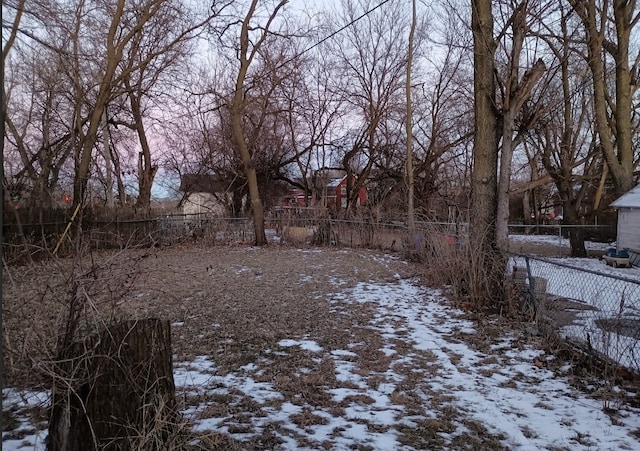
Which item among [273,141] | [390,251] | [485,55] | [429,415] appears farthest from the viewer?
[273,141]

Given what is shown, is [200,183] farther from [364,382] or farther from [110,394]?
[110,394]

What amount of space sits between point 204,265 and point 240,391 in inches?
330

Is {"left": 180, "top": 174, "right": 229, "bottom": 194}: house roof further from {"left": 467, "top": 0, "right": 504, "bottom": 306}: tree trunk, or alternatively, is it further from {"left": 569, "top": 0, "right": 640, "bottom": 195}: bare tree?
{"left": 467, "top": 0, "right": 504, "bottom": 306}: tree trunk

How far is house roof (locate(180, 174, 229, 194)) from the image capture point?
29.3 meters

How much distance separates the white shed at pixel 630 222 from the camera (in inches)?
617

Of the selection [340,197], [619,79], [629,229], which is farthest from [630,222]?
[340,197]

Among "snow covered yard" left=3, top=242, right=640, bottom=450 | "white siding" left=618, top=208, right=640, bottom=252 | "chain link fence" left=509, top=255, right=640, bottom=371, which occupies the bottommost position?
"snow covered yard" left=3, top=242, right=640, bottom=450

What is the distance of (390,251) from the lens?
52.4ft

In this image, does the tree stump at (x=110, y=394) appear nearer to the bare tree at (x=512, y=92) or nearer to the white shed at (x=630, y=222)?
the bare tree at (x=512, y=92)

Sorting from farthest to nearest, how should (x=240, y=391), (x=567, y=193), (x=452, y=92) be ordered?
(x=452, y=92)
(x=567, y=193)
(x=240, y=391)

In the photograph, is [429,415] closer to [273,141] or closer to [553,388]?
[553,388]

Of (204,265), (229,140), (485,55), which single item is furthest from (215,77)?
(485,55)

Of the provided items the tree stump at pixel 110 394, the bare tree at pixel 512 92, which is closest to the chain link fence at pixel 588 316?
the bare tree at pixel 512 92

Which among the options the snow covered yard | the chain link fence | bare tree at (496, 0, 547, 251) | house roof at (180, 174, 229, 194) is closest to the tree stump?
the snow covered yard
